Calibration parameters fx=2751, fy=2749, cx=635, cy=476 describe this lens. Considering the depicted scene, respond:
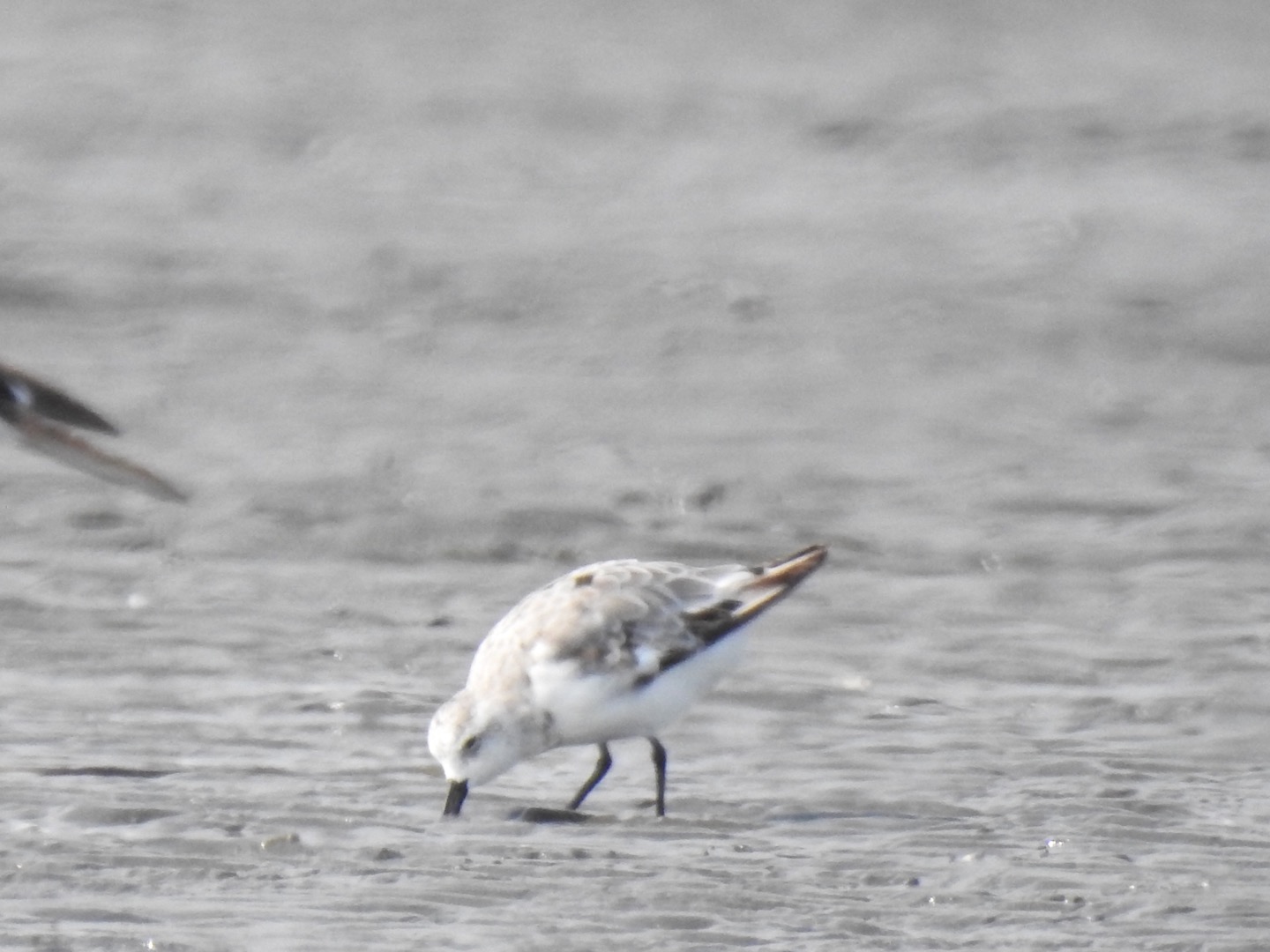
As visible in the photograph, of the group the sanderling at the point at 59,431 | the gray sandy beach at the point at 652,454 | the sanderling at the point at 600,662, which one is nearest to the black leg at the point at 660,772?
the sanderling at the point at 600,662

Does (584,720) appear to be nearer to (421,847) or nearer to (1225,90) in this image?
(421,847)

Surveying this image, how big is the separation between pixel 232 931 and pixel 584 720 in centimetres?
180

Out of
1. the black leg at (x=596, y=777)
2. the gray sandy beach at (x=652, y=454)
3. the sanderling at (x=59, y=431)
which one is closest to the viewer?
the sanderling at (x=59, y=431)

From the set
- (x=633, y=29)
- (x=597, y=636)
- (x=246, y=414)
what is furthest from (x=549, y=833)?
(x=633, y=29)

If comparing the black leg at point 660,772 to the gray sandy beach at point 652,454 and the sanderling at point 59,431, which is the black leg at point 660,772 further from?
the sanderling at point 59,431

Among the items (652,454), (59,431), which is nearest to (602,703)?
(59,431)

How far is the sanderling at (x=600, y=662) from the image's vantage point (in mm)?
7566

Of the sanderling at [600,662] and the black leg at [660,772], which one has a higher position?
the sanderling at [600,662]

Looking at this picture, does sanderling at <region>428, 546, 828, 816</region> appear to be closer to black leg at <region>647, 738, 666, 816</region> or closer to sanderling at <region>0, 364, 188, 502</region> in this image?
black leg at <region>647, 738, 666, 816</region>

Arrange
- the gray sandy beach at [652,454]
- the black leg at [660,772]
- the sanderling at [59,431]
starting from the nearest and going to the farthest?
the sanderling at [59,431], the gray sandy beach at [652,454], the black leg at [660,772]

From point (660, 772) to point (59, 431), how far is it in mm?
2342

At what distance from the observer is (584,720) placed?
782cm

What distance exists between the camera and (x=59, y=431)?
590 cm

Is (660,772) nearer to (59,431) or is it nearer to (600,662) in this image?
(600,662)
